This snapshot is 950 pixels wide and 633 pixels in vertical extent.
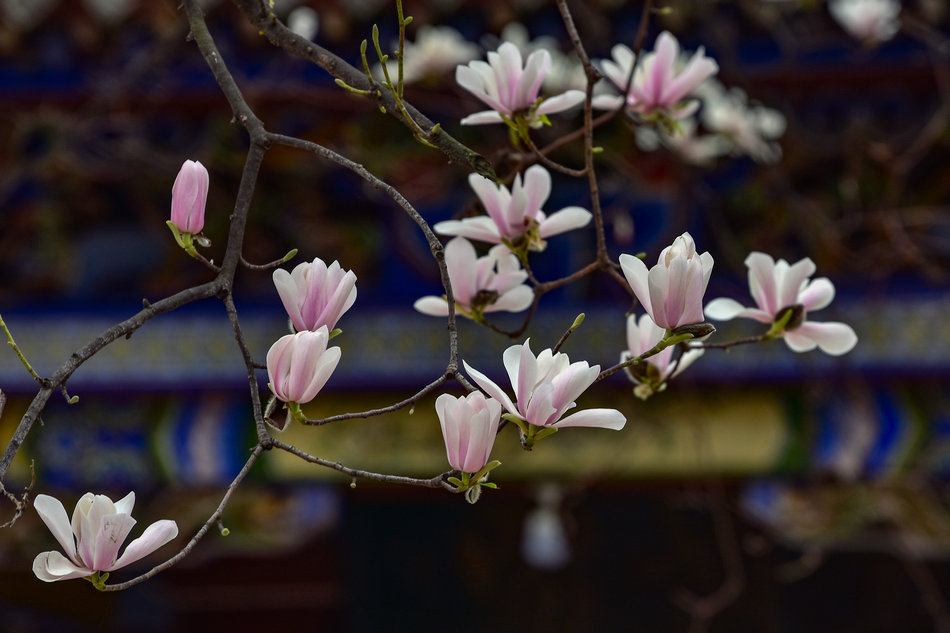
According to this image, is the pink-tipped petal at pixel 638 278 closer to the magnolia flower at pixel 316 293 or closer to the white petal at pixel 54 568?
the magnolia flower at pixel 316 293

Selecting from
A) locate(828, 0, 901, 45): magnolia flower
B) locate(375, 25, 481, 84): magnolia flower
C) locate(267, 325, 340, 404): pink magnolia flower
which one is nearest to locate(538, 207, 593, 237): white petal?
locate(267, 325, 340, 404): pink magnolia flower

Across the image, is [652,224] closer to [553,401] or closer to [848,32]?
[848,32]

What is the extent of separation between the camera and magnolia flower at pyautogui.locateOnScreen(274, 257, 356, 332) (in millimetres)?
718

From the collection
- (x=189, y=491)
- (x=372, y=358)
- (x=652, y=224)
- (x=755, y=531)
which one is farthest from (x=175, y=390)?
(x=755, y=531)

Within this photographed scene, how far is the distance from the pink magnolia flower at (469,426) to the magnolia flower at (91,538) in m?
0.17

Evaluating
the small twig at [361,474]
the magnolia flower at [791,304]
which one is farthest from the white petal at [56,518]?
the magnolia flower at [791,304]

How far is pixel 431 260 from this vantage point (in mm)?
2318

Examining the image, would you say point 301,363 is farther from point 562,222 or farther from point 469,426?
point 562,222

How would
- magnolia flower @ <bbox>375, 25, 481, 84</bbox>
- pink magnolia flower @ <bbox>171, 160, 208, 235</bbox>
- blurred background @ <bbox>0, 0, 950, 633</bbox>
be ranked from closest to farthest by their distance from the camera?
pink magnolia flower @ <bbox>171, 160, 208, 235</bbox> < magnolia flower @ <bbox>375, 25, 481, 84</bbox> < blurred background @ <bbox>0, 0, 950, 633</bbox>

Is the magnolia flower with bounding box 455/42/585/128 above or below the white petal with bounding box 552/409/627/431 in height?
above

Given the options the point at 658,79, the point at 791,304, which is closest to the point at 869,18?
the point at 658,79

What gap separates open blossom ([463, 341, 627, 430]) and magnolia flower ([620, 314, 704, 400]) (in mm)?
131

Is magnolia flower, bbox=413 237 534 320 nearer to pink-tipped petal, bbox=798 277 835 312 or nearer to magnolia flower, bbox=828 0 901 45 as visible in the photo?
pink-tipped petal, bbox=798 277 835 312

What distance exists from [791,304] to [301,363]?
406 mm
